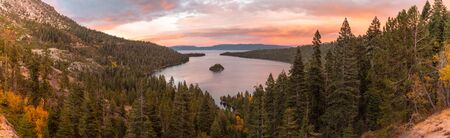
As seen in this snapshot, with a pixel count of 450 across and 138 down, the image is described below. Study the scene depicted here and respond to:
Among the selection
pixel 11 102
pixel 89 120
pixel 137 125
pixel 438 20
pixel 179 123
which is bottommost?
Result: pixel 89 120

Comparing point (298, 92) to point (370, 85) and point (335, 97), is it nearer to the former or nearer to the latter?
point (335, 97)

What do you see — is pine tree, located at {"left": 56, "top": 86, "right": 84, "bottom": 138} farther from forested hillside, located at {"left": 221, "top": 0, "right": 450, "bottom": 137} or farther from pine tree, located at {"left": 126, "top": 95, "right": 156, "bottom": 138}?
forested hillside, located at {"left": 221, "top": 0, "right": 450, "bottom": 137}

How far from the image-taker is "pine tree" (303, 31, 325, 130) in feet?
211

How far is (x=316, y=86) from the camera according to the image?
65.4 metres

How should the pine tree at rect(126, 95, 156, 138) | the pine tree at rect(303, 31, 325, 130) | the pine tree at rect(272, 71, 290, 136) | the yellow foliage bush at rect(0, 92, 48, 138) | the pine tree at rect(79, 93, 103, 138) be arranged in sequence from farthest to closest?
the yellow foliage bush at rect(0, 92, 48, 138) → the pine tree at rect(79, 93, 103, 138) → the pine tree at rect(272, 71, 290, 136) → the pine tree at rect(126, 95, 156, 138) → the pine tree at rect(303, 31, 325, 130)

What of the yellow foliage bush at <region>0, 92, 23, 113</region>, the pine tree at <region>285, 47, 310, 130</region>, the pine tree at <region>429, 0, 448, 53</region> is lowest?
the yellow foliage bush at <region>0, 92, 23, 113</region>

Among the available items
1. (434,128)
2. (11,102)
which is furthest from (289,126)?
(11,102)

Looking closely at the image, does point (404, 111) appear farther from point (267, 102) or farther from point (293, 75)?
point (267, 102)

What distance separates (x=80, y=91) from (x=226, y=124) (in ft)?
149

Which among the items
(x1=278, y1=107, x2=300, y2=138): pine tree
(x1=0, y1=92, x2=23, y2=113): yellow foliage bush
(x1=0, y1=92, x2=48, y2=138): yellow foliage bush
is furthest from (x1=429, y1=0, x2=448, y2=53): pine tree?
(x1=0, y1=92, x2=23, y2=113): yellow foliage bush

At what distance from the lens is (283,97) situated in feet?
238

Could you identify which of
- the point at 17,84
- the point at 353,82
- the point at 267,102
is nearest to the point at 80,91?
the point at 17,84

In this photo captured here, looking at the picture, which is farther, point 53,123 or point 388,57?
point 53,123

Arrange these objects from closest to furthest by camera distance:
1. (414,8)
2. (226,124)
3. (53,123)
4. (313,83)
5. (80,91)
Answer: (414,8) < (313,83) < (53,123) < (80,91) < (226,124)
